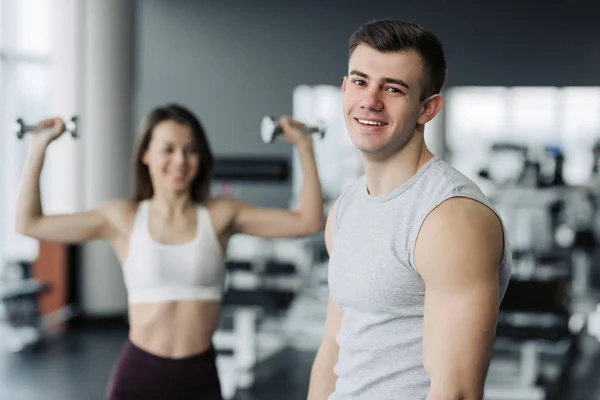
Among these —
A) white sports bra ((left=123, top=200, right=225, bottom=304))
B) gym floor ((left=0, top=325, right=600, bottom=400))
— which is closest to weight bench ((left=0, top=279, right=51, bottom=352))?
gym floor ((left=0, top=325, right=600, bottom=400))

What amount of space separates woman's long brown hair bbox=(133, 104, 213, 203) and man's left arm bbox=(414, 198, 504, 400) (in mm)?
1097

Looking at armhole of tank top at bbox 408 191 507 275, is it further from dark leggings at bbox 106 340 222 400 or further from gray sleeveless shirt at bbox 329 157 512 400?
dark leggings at bbox 106 340 222 400

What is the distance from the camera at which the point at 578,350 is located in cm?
539

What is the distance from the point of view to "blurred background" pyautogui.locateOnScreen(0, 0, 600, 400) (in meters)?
5.38

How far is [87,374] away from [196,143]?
2962 millimetres

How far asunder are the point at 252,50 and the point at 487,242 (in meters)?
6.38

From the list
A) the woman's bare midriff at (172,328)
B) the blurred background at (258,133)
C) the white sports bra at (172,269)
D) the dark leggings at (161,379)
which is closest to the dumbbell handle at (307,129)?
the white sports bra at (172,269)

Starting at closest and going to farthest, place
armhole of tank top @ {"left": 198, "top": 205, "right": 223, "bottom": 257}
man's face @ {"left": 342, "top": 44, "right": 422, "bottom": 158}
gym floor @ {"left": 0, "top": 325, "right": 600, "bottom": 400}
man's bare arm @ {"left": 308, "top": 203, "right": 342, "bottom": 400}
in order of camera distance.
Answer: man's face @ {"left": 342, "top": 44, "right": 422, "bottom": 158} → man's bare arm @ {"left": 308, "top": 203, "right": 342, "bottom": 400} → armhole of tank top @ {"left": 198, "top": 205, "right": 223, "bottom": 257} → gym floor @ {"left": 0, "top": 325, "right": 600, "bottom": 400}

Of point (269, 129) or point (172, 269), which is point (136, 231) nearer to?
point (172, 269)

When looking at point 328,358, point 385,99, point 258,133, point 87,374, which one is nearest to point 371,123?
point 385,99

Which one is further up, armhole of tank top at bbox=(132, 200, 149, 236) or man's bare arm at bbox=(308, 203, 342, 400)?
armhole of tank top at bbox=(132, 200, 149, 236)

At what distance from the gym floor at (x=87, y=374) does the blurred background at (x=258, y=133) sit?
A: 0.09ft

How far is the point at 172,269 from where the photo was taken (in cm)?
197

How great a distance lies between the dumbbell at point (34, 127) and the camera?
199 centimetres
